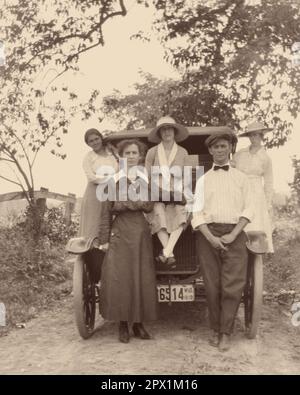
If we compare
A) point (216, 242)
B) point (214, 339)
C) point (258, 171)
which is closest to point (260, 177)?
point (258, 171)

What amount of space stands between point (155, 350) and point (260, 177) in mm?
3097

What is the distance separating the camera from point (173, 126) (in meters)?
6.09

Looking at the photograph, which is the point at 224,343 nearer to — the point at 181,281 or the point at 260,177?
the point at 181,281

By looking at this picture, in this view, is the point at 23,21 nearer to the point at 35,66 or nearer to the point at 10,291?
the point at 35,66

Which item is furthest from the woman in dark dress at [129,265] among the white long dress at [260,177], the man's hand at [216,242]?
the white long dress at [260,177]

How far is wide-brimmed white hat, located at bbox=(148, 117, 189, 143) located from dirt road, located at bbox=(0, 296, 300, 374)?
6.76ft

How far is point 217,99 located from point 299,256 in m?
3.13

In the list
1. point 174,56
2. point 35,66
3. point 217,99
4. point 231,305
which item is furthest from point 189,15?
point 231,305

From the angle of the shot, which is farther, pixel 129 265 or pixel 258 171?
pixel 258 171

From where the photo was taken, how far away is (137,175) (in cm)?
548

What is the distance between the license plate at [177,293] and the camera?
18.1 feet

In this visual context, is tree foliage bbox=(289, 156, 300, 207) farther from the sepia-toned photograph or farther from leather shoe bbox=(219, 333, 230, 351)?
leather shoe bbox=(219, 333, 230, 351)

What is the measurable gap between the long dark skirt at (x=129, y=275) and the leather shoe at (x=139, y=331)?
0.93 feet

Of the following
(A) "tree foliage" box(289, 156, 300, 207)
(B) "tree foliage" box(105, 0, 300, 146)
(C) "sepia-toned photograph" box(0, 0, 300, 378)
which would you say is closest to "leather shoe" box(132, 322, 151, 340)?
(C) "sepia-toned photograph" box(0, 0, 300, 378)
